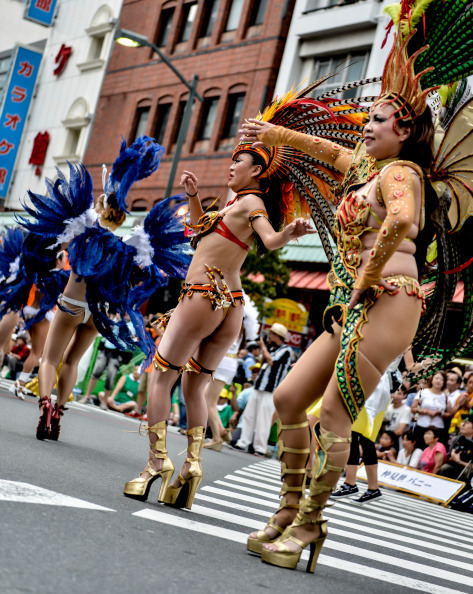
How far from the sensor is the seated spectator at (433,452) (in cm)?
1138

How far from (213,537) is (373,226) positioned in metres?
1.44

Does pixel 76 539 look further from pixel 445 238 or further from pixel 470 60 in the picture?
pixel 470 60

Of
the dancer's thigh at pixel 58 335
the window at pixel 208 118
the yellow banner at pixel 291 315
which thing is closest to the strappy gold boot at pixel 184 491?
the dancer's thigh at pixel 58 335

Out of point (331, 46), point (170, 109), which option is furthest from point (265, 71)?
point (170, 109)

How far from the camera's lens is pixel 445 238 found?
4.08m

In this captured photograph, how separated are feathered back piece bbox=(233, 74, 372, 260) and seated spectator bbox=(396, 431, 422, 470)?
23.9ft

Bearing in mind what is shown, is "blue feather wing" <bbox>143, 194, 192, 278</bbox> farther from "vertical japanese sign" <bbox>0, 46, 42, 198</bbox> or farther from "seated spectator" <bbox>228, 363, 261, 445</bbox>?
"vertical japanese sign" <bbox>0, 46, 42, 198</bbox>

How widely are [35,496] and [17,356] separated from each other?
1129 centimetres

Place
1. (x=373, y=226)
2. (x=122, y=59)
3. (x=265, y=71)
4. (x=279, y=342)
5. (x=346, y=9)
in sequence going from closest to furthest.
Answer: (x=373, y=226), (x=279, y=342), (x=346, y=9), (x=265, y=71), (x=122, y=59)

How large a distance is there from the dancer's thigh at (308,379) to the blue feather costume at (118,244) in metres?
3.13

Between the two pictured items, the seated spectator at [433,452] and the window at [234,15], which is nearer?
the seated spectator at [433,452]

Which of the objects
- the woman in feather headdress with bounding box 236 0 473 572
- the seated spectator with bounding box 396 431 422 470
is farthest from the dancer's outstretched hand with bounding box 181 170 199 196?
the seated spectator with bounding box 396 431 422 470

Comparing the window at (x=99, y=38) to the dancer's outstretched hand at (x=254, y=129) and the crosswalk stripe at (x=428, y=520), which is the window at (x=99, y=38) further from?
the dancer's outstretched hand at (x=254, y=129)

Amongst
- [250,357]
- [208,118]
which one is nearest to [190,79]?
[208,118]
